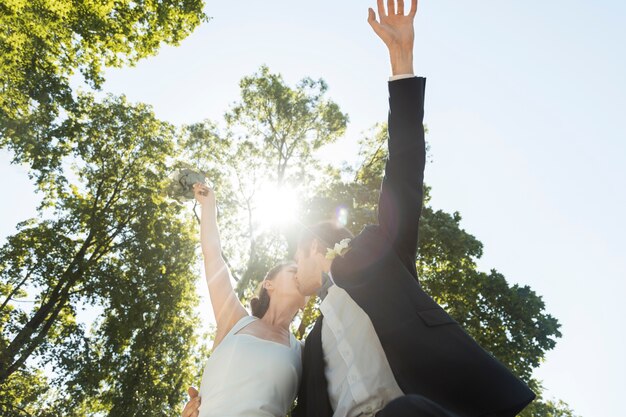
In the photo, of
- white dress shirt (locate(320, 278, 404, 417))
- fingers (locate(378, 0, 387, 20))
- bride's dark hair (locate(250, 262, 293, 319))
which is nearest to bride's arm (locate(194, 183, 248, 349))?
bride's dark hair (locate(250, 262, 293, 319))

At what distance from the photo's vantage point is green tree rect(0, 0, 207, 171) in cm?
1044

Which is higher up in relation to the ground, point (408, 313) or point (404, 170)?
point (404, 170)

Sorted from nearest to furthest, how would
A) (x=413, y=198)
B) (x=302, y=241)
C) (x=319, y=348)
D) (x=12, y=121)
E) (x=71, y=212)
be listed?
(x=413, y=198) < (x=319, y=348) < (x=302, y=241) < (x=12, y=121) < (x=71, y=212)

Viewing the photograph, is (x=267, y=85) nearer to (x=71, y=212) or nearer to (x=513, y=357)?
(x=71, y=212)

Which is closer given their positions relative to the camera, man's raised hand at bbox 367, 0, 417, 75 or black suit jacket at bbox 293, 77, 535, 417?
black suit jacket at bbox 293, 77, 535, 417

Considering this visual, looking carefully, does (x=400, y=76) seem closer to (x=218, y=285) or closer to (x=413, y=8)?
(x=413, y=8)

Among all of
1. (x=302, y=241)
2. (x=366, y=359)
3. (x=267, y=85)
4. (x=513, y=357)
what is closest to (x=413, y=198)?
(x=366, y=359)

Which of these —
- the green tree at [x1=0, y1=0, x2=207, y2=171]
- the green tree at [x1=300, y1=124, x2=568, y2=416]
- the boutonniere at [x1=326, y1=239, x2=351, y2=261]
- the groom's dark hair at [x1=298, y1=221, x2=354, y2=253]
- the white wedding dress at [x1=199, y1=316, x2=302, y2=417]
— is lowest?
the white wedding dress at [x1=199, y1=316, x2=302, y2=417]

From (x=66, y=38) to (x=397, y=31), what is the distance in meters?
12.6

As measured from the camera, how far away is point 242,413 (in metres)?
2.86

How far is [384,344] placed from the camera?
2010mm

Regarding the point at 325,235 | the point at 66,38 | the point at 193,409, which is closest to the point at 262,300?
the point at 193,409

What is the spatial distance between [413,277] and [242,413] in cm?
167

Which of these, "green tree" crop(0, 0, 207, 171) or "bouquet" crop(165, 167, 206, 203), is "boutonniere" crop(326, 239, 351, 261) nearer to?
"bouquet" crop(165, 167, 206, 203)
